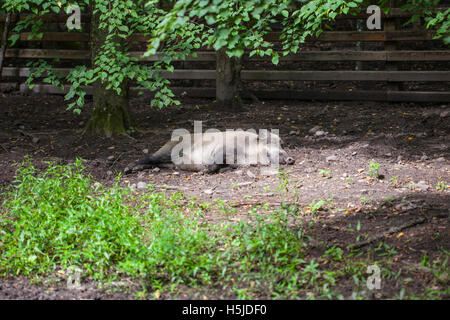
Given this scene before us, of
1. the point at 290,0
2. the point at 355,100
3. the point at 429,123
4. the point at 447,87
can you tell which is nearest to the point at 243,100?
the point at 355,100

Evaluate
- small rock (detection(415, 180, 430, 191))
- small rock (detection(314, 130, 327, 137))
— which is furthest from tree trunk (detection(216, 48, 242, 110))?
small rock (detection(415, 180, 430, 191))

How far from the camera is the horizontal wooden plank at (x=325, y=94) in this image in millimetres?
8406

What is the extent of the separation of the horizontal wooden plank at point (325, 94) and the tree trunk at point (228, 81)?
0.60 m

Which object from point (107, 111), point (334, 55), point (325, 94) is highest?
point (334, 55)

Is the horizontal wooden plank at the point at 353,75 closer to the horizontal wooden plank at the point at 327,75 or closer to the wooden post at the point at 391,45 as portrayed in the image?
the horizontal wooden plank at the point at 327,75

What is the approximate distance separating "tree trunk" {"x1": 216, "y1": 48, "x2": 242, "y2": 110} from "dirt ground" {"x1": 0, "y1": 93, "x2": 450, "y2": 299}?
0.90ft

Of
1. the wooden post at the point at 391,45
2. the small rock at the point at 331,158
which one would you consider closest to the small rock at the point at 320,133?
the small rock at the point at 331,158

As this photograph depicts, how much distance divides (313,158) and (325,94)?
327 cm

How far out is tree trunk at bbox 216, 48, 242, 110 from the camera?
827 cm

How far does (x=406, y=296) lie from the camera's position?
296 cm

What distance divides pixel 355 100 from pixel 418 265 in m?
5.73

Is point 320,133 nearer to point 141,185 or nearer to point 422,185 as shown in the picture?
point 422,185

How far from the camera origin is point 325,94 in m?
A: 8.85

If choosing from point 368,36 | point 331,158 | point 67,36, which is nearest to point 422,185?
point 331,158
